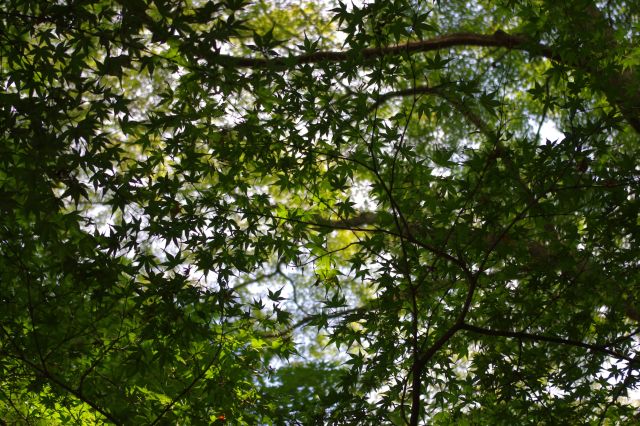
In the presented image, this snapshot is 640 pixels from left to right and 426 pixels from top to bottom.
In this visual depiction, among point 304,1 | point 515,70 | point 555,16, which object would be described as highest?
point 304,1

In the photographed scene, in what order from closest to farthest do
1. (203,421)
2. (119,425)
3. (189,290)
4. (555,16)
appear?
(119,425)
(189,290)
(203,421)
(555,16)

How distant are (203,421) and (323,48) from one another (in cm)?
449

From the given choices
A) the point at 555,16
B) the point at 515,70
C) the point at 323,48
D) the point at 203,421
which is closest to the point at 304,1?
the point at 323,48

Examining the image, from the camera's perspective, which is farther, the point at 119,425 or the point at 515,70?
the point at 515,70

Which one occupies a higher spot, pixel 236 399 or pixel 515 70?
pixel 515 70

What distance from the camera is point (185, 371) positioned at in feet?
10.3

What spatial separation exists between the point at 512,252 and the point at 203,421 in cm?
143

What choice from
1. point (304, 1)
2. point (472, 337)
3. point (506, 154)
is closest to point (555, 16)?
point (506, 154)

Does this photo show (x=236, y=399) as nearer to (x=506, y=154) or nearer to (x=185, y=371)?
(x=185, y=371)

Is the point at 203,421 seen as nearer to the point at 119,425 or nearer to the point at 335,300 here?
the point at 119,425

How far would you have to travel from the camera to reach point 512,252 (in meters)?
2.71

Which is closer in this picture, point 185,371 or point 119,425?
point 119,425

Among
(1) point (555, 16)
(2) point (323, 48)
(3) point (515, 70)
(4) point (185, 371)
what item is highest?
(2) point (323, 48)

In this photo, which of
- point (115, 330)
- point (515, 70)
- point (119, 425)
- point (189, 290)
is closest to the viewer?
point (119, 425)
